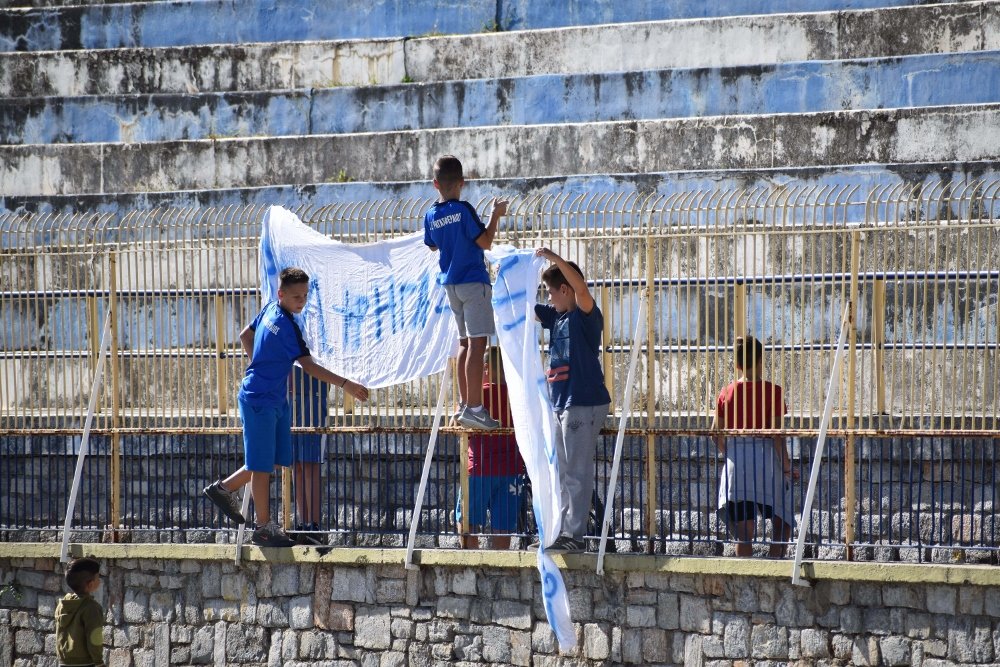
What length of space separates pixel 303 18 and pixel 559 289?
8.28 meters

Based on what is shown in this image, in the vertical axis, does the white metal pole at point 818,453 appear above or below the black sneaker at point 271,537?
above

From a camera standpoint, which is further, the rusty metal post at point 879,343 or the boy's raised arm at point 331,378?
the boy's raised arm at point 331,378

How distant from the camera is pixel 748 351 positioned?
980cm

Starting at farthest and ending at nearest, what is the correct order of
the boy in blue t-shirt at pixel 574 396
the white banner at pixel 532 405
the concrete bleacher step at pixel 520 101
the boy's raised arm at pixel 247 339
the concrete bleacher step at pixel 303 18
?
the concrete bleacher step at pixel 303 18 → the concrete bleacher step at pixel 520 101 → the boy's raised arm at pixel 247 339 → the boy in blue t-shirt at pixel 574 396 → the white banner at pixel 532 405

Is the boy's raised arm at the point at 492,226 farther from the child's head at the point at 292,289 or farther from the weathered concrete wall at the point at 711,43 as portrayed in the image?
the weathered concrete wall at the point at 711,43

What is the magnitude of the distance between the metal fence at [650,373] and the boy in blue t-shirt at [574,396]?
33cm

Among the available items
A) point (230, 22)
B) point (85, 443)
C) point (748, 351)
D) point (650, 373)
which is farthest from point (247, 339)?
point (230, 22)

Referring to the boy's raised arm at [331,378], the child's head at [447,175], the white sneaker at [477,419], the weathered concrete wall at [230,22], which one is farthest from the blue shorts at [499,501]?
the weathered concrete wall at [230,22]

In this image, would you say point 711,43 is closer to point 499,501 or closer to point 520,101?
point 520,101

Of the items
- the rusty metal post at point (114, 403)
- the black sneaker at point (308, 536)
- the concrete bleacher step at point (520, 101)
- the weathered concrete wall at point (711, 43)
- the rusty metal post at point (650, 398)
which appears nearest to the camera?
the rusty metal post at point (650, 398)

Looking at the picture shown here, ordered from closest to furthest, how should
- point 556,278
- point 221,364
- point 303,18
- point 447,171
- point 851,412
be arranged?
point 851,412
point 556,278
point 447,171
point 221,364
point 303,18

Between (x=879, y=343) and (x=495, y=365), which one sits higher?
(x=879, y=343)

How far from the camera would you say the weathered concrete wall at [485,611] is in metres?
9.27

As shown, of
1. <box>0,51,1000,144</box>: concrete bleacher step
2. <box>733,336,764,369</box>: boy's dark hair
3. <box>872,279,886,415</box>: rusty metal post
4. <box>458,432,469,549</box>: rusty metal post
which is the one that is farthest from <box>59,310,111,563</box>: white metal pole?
<box>872,279,886,415</box>: rusty metal post
